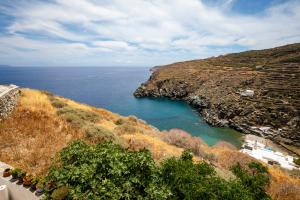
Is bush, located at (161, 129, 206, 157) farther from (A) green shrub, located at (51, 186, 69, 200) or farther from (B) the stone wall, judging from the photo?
(A) green shrub, located at (51, 186, 69, 200)

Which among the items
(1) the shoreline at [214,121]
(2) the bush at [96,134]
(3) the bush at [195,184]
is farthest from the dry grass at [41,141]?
(1) the shoreline at [214,121]

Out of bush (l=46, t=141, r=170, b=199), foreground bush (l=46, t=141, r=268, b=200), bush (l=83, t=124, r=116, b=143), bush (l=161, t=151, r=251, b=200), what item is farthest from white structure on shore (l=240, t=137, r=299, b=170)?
bush (l=46, t=141, r=170, b=199)

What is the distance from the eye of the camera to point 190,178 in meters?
7.27

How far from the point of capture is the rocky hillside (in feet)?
179

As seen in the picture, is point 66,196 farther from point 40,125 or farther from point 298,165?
point 298,165

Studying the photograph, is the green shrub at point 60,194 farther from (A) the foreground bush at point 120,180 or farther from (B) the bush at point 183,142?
(B) the bush at point 183,142

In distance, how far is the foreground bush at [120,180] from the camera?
241 inches

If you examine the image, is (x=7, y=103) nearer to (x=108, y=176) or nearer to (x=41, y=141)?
(x=41, y=141)

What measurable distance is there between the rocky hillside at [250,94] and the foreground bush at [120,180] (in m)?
47.6

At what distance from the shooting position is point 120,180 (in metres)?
6.39

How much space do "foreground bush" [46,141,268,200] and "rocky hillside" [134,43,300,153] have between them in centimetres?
4761

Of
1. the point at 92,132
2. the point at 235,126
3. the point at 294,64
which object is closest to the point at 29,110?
the point at 92,132

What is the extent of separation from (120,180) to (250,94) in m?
70.8

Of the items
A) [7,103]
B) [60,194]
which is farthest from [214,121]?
[60,194]
